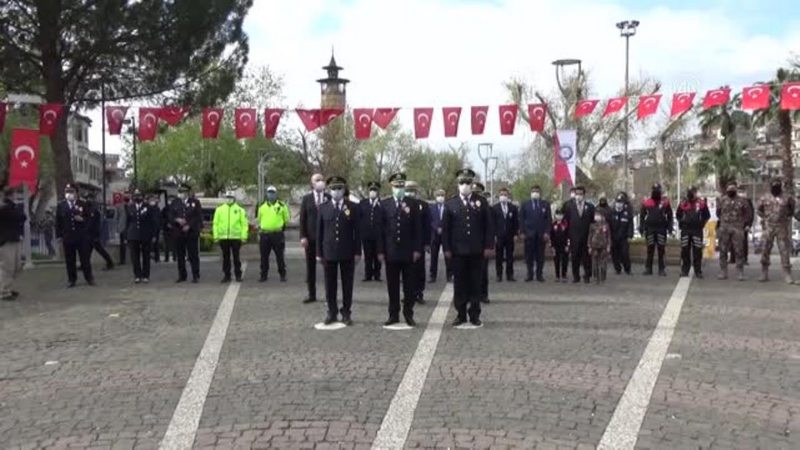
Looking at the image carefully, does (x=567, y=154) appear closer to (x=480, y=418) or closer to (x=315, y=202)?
(x=315, y=202)

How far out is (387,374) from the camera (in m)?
7.77

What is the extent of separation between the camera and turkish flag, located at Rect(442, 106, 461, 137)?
71.3 feet

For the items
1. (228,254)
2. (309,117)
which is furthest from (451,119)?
(228,254)

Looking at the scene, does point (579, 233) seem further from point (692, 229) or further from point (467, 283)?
point (467, 283)

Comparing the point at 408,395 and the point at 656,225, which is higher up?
the point at 656,225

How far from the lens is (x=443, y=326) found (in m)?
10.4

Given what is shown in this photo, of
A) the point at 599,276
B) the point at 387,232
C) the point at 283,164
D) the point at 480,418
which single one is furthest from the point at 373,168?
the point at 480,418

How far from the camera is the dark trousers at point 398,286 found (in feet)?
34.0

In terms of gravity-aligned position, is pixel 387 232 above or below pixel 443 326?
above

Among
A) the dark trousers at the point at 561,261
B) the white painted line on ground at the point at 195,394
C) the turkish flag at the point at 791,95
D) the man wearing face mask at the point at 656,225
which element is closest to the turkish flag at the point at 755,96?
Answer: the turkish flag at the point at 791,95

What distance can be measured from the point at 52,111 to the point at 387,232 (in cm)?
1213

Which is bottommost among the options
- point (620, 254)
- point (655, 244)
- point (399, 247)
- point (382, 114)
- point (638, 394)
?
point (638, 394)

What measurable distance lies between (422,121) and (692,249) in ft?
26.4

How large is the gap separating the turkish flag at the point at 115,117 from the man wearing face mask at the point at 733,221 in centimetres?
1369
